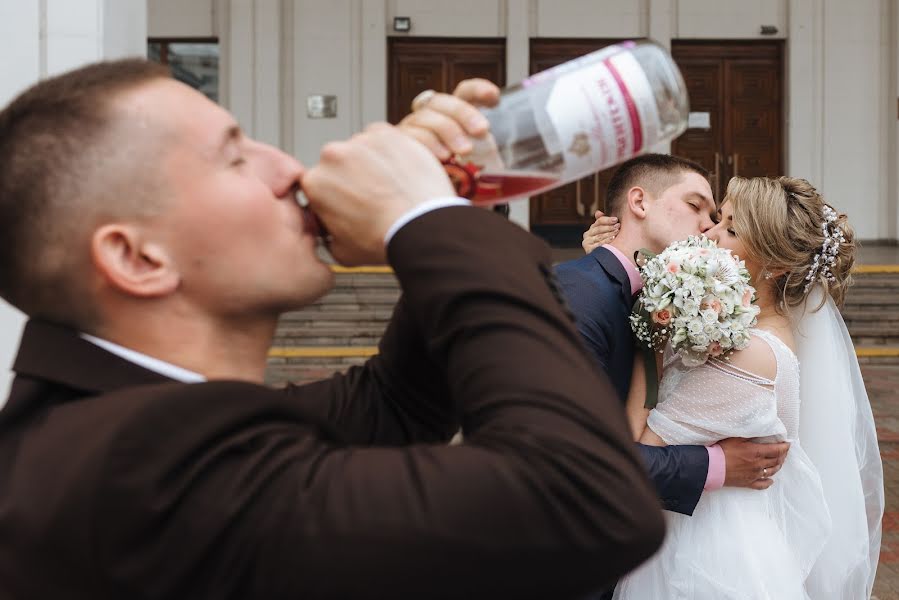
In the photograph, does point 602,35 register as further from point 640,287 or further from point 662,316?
point 662,316

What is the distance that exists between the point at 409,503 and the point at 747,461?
2.06 m

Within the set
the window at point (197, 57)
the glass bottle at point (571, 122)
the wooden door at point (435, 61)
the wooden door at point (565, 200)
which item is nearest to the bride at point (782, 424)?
the glass bottle at point (571, 122)

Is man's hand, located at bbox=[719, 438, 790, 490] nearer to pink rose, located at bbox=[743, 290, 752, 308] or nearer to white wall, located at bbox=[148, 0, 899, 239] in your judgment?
pink rose, located at bbox=[743, 290, 752, 308]

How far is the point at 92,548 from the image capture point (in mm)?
863

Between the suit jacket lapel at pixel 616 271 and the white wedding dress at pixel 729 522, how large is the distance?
0.28 m

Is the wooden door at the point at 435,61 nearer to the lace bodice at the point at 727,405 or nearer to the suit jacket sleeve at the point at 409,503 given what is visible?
the lace bodice at the point at 727,405

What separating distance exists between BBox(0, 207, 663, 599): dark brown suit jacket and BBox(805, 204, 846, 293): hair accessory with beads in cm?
234

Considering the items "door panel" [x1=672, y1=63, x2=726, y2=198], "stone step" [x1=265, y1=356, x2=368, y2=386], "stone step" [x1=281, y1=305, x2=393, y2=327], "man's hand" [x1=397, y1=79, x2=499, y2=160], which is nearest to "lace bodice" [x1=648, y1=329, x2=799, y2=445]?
"man's hand" [x1=397, y1=79, x2=499, y2=160]

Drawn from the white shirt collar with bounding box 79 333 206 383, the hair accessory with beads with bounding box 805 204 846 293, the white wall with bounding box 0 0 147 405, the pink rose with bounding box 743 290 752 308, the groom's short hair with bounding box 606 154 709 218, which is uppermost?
the white wall with bounding box 0 0 147 405

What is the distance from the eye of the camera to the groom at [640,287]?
266cm

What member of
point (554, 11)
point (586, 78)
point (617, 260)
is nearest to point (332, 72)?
point (554, 11)

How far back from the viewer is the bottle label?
133 cm

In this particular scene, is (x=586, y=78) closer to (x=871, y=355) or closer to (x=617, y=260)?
(x=617, y=260)

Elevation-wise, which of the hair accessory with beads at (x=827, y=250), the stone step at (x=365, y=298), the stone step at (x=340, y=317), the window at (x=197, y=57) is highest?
the window at (x=197, y=57)
